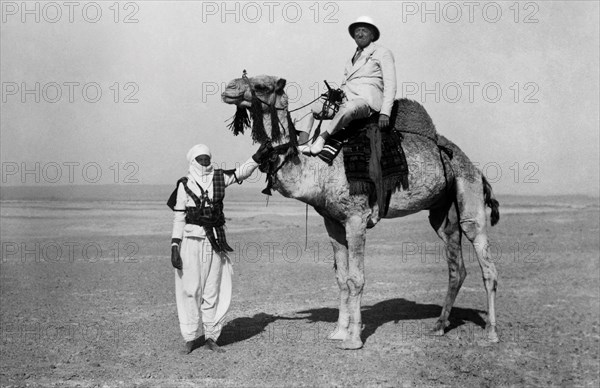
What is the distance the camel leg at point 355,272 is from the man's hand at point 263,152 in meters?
1.30

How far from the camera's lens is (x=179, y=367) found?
771 cm

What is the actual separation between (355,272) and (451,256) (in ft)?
6.63

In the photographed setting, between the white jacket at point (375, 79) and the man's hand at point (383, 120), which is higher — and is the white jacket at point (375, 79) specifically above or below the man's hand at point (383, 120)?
above

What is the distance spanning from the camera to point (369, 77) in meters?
8.57

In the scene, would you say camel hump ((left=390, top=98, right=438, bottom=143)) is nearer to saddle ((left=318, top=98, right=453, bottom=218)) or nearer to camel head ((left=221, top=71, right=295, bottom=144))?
saddle ((left=318, top=98, right=453, bottom=218))

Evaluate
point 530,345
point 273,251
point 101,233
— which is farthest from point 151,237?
point 530,345

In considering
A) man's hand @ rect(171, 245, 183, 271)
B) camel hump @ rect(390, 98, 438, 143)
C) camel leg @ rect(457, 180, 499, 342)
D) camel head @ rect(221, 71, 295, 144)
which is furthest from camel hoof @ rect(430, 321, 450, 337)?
man's hand @ rect(171, 245, 183, 271)

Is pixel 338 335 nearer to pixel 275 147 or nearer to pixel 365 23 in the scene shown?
pixel 275 147

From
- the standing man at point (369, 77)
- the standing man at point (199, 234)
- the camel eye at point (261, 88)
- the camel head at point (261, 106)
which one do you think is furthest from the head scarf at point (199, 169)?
the standing man at point (369, 77)

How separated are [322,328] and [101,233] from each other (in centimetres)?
1632

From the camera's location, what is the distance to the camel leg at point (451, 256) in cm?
960

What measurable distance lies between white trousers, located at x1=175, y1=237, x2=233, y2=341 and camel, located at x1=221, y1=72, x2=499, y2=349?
117cm

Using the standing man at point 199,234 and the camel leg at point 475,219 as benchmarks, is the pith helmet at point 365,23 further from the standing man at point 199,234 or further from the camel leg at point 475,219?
the camel leg at point 475,219

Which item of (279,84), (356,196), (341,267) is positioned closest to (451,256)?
(341,267)
